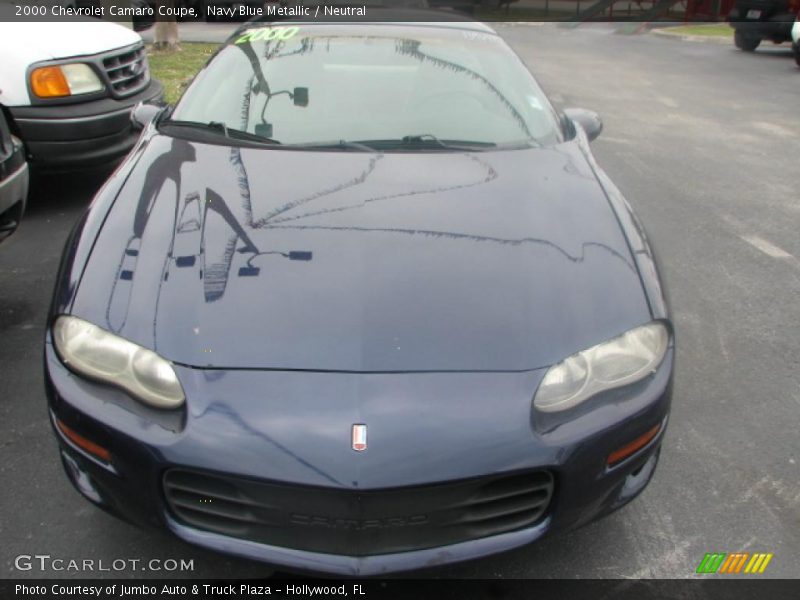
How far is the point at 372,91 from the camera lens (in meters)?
3.19

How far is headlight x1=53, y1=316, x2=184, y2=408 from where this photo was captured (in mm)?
1879

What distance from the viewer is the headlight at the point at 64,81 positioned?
4.59 metres

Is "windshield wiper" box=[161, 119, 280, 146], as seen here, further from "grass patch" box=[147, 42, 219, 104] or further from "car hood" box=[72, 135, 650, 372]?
"grass patch" box=[147, 42, 219, 104]

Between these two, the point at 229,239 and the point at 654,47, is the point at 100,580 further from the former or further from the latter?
the point at 654,47

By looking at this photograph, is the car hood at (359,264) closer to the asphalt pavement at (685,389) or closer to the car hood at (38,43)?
the asphalt pavement at (685,389)

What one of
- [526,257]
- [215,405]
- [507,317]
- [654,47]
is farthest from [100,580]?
[654,47]

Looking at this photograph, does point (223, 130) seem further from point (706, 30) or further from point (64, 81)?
point (706, 30)

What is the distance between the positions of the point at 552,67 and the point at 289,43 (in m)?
9.71

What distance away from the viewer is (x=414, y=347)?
1.93 meters

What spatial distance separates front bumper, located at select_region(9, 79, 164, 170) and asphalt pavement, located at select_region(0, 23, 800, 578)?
1.34 feet

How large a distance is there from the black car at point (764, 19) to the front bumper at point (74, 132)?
43.5 ft

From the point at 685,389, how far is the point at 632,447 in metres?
1.28

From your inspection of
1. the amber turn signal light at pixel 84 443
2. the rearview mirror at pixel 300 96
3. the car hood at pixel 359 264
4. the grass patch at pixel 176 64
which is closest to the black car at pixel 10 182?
the car hood at pixel 359 264

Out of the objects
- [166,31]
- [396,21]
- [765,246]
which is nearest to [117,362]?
[396,21]
